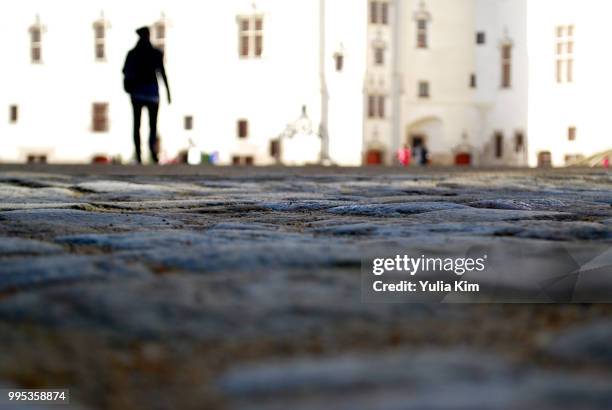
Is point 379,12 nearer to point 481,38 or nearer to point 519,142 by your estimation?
point 481,38

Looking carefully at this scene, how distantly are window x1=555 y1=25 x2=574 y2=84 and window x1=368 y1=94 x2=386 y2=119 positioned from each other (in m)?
6.48

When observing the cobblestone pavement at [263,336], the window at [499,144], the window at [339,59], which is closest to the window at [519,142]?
the window at [499,144]

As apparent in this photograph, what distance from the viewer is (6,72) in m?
43.1

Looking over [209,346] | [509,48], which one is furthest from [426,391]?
[509,48]

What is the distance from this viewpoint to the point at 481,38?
42.4 meters

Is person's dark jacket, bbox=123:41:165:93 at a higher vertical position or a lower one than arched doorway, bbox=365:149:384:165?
higher

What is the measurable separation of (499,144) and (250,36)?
10321 mm

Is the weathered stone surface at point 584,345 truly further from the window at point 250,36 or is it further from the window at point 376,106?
the window at point 250,36

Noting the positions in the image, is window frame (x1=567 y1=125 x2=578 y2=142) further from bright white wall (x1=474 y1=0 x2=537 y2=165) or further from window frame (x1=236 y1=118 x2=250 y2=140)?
window frame (x1=236 y1=118 x2=250 y2=140)

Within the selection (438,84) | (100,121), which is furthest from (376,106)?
(100,121)

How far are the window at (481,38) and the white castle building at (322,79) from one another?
48 mm

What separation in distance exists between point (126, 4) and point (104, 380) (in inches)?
1652

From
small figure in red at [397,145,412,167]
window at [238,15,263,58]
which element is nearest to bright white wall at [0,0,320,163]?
window at [238,15,263,58]

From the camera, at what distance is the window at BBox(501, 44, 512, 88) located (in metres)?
41.6
